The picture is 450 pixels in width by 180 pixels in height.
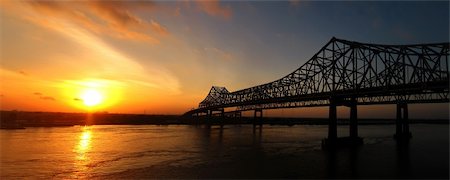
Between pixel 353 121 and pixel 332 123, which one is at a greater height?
pixel 353 121

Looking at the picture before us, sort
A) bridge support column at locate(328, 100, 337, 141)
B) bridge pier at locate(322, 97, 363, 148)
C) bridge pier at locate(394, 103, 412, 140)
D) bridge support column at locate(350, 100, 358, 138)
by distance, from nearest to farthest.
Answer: bridge pier at locate(322, 97, 363, 148), bridge support column at locate(328, 100, 337, 141), bridge support column at locate(350, 100, 358, 138), bridge pier at locate(394, 103, 412, 140)

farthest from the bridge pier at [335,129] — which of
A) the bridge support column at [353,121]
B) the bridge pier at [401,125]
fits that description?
the bridge pier at [401,125]

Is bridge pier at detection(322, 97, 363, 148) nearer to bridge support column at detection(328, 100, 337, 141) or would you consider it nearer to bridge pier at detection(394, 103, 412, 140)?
bridge support column at detection(328, 100, 337, 141)

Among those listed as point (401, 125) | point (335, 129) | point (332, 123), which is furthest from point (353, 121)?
point (401, 125)

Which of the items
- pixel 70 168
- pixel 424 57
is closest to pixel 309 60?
pixel 424 57

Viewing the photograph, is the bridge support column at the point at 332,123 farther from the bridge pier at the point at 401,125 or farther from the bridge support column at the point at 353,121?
the bridge pier at the point at 401,125

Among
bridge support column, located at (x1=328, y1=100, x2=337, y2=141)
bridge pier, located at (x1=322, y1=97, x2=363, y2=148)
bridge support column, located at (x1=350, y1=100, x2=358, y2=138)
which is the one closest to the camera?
bridge pier, located at (x1=322, y1=97, x2=363, y2=148)

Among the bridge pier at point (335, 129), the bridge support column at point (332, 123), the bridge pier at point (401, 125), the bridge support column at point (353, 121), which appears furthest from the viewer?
Result: the bridge pier at point (401, 125)

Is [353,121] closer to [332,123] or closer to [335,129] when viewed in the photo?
[332,123]

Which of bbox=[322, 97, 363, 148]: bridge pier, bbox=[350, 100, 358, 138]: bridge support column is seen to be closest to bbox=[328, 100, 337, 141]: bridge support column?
bbox=[322, 97, 363, 148]: bridge pier

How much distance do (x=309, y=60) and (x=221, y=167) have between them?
174 ft

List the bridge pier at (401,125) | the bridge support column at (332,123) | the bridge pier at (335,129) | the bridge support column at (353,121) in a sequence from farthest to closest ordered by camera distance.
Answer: the bridge pier at (401,125) → the bridge support column at (353,121) → the bridge support column at (332,123) → the bridge pier at (335,129)

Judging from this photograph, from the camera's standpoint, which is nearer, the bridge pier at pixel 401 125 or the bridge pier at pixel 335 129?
the bridge pier at pixel 335 129

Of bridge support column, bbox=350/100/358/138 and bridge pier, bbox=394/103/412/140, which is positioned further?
bridge pier, bbox=394/103/412/140
